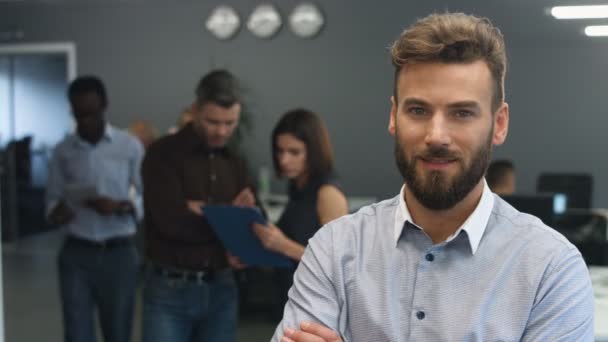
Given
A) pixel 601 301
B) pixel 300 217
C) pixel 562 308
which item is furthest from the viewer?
pixel 601 301

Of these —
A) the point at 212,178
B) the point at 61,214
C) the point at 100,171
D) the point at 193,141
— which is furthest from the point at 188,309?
the point at 100,171

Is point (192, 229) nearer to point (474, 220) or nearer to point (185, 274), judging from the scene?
point (185, 274)

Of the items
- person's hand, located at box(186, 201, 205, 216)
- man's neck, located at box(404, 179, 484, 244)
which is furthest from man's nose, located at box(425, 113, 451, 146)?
person's hand, located at box(186, 201, 205, 216)

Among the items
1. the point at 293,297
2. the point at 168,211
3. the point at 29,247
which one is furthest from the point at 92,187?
the point at 29,247

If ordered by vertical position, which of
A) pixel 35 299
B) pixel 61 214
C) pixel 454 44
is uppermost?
pixel 454 44

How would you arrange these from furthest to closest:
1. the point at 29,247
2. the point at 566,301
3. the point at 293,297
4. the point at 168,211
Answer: the point at 29,247, the point at 168,211, the point at 293,297, the point at 566,301

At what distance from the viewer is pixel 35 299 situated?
4961mm

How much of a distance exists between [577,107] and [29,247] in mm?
5454

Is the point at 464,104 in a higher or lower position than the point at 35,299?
higher

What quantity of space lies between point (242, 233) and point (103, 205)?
80 centimetres

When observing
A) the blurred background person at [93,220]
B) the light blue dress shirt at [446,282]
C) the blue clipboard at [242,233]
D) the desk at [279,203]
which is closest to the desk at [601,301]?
the blue clipboard at [242,233]

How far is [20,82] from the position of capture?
7035 millimetres

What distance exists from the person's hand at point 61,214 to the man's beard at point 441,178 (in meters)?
1.95

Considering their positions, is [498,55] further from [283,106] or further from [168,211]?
[283,106]
